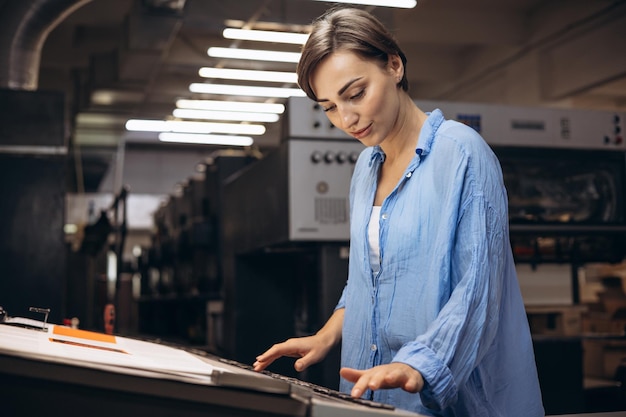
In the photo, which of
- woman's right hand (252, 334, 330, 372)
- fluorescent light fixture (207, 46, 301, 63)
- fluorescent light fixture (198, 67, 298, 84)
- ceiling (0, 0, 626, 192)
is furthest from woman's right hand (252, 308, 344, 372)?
fluorescent light fixture (198, 67, 298, 84)

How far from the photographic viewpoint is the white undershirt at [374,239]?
124 cm

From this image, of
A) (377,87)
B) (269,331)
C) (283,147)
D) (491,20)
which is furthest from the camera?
(491,20)

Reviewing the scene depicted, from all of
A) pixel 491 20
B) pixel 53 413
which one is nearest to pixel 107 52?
pixel 491 20

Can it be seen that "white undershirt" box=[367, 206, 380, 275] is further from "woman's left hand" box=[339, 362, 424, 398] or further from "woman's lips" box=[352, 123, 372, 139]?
"woman's left hand" box=[339, 362, 424, 398]

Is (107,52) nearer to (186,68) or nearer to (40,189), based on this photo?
(186,68)

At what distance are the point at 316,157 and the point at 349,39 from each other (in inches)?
62.4

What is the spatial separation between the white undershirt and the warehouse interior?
83cm

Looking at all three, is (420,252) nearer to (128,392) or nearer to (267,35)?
(128,392)

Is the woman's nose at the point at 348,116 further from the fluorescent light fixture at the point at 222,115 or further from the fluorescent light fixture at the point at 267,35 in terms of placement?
the fluorescent light fixture at the point at 222,115

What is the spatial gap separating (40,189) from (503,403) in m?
2.94

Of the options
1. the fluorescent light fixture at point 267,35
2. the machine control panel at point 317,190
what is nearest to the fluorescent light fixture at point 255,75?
the fluorescent light fixture at point 267,35

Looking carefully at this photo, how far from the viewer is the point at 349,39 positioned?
120 centimetres

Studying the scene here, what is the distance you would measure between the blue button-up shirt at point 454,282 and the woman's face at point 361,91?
0.27ft

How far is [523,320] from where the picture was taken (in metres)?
1.18
